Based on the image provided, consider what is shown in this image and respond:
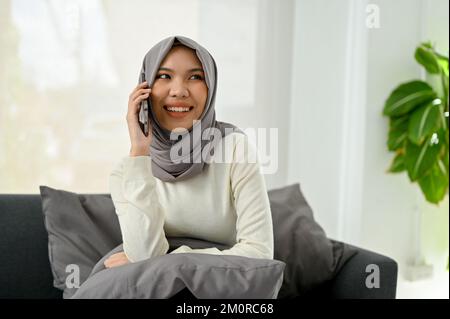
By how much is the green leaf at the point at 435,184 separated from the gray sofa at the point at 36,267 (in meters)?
0.89

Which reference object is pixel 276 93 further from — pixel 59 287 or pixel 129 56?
pixel 59 287

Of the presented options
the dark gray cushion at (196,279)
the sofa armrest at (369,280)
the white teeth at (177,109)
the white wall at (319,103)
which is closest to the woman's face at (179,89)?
the white teeth at (177,109)

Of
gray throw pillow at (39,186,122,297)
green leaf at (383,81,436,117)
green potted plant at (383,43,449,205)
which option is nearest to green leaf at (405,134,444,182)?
green potted plant at (383,43,449,205)

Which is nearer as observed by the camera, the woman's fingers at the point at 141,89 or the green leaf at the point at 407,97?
the woman's fingers at the point at 141,89

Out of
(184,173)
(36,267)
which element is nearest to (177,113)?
(184,173)

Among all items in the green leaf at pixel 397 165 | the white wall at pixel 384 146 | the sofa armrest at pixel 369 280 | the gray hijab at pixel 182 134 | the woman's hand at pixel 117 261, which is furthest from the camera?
the green leaf at pixel 397 165

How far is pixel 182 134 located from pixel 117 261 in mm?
296

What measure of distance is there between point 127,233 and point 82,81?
141 cm

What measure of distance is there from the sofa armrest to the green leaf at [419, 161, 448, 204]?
2.99 feet

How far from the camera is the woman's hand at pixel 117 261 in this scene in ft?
3.44

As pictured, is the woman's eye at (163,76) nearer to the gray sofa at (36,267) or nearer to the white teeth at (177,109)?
the white teeth at (177,109)

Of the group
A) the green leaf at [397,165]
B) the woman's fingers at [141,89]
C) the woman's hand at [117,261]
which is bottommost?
the woman's hand at [117,261]

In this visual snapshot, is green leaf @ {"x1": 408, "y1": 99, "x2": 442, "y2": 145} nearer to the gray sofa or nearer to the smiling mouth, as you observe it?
the gray sofa
